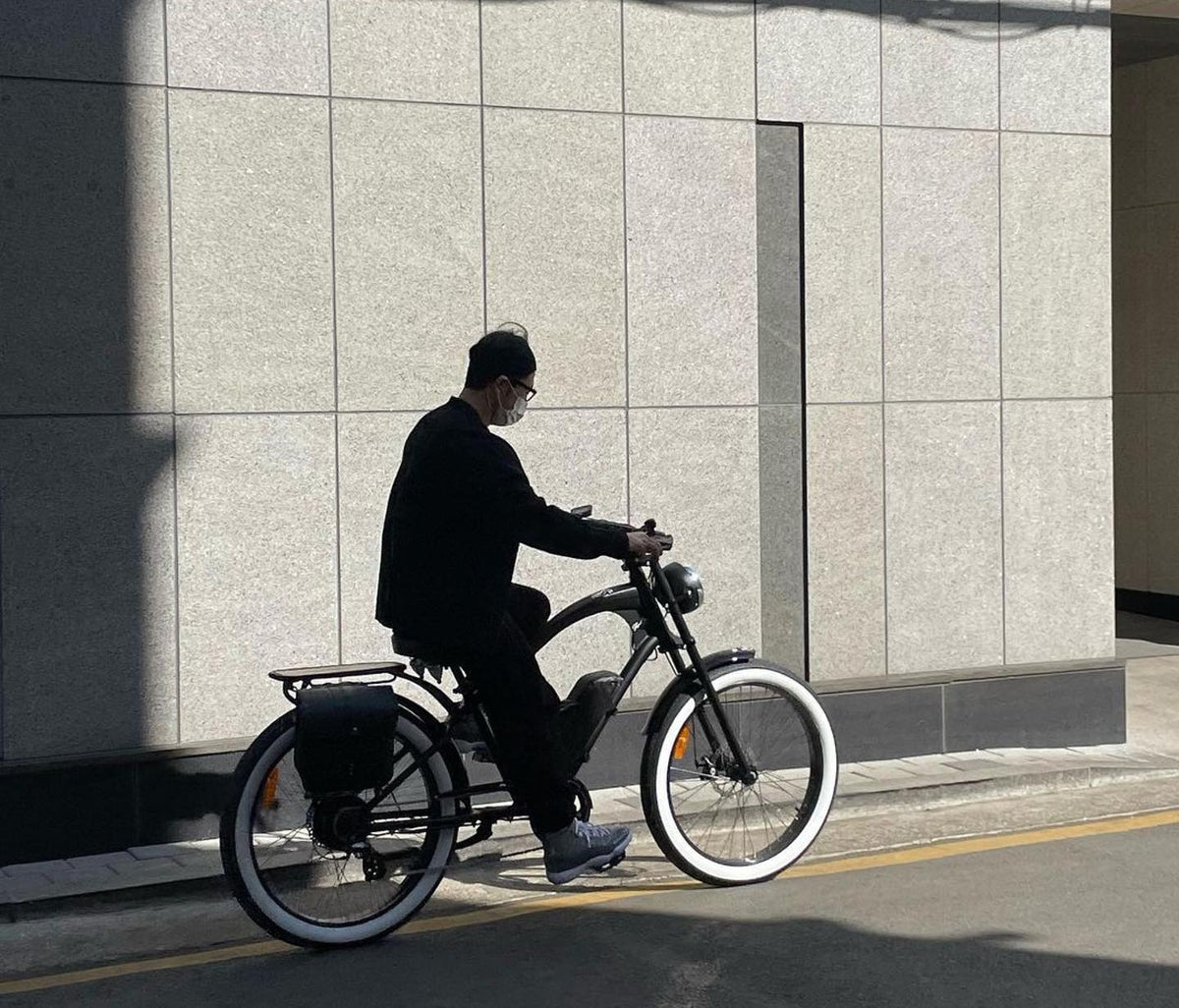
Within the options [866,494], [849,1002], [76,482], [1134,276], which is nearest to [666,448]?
[866,494]

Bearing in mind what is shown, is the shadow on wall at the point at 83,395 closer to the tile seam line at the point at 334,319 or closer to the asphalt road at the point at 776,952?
the tile seam line at the point at 334,319

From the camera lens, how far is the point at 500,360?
5973 mm

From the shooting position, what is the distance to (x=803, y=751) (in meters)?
6.60

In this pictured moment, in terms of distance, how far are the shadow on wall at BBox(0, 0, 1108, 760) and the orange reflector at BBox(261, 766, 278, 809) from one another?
1.78m

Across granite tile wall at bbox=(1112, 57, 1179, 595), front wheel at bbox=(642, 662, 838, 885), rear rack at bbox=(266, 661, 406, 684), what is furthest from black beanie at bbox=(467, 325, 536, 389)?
granite tile wall at bbox=(1112, 57, 1179, 595)

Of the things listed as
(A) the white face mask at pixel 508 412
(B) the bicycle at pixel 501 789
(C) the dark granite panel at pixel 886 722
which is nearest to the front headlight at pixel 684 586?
(B) the bicycle at pixel 501 789

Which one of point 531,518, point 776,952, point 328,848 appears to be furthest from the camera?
point 531,518

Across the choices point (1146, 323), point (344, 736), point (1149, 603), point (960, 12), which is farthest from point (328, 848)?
point (1146, 323)

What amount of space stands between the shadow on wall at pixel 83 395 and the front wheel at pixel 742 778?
2.19 m

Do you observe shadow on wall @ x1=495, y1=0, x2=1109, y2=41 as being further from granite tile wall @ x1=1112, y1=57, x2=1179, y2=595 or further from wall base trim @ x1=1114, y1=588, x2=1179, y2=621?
wall base trim @ x1=1114, y1=588, x2=1179, y2=621

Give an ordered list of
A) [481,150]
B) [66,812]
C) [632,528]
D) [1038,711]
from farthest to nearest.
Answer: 1. [1038,711]
2. [481,150]
3. [66,812]
4. [632,528]

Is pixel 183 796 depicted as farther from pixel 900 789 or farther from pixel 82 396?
pixel 900 789

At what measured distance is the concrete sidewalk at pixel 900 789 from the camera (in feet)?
21.5

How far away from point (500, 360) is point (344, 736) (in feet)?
4.34
